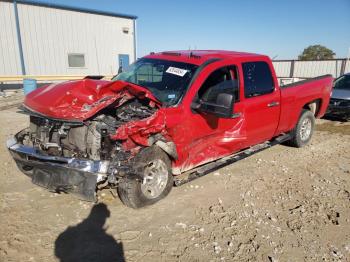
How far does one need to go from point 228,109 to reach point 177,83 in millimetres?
952

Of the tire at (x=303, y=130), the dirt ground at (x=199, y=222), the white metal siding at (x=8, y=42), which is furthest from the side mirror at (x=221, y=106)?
the white metal siding at (x=8, y=42)

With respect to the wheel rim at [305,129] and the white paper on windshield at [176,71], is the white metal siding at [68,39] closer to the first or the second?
the white paper on windshield at [176,71]

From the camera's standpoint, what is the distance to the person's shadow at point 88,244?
3.07 meters

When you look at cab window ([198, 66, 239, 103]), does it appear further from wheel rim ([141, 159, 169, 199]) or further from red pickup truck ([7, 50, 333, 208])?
wheel rim ([141, 159, 169, 199])

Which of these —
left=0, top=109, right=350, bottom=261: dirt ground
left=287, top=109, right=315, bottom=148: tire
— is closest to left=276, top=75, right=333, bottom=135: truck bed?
left=287, top=109, right=315, bottom=148: tire

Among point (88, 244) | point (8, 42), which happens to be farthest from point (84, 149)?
point (8, 42)

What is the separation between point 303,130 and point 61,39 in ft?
48.1

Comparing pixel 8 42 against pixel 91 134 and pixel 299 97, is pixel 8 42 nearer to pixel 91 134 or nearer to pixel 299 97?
pixel 91 134

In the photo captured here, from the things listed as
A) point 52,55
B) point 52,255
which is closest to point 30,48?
point 52,55

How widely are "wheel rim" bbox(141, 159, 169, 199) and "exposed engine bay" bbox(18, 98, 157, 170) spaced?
0.38 meters

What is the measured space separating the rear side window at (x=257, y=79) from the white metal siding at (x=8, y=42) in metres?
14.4

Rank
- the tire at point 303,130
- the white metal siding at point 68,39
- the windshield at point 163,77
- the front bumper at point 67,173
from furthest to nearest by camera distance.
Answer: the white metal siding at point 68,39
the tire at point 303,130
the windshield at point 163,77
the front bumper at point 67,173

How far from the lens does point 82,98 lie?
3.75 metres

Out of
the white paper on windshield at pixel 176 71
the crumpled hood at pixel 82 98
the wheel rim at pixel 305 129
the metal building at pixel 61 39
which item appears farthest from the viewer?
the metal building at pixel 61 39
